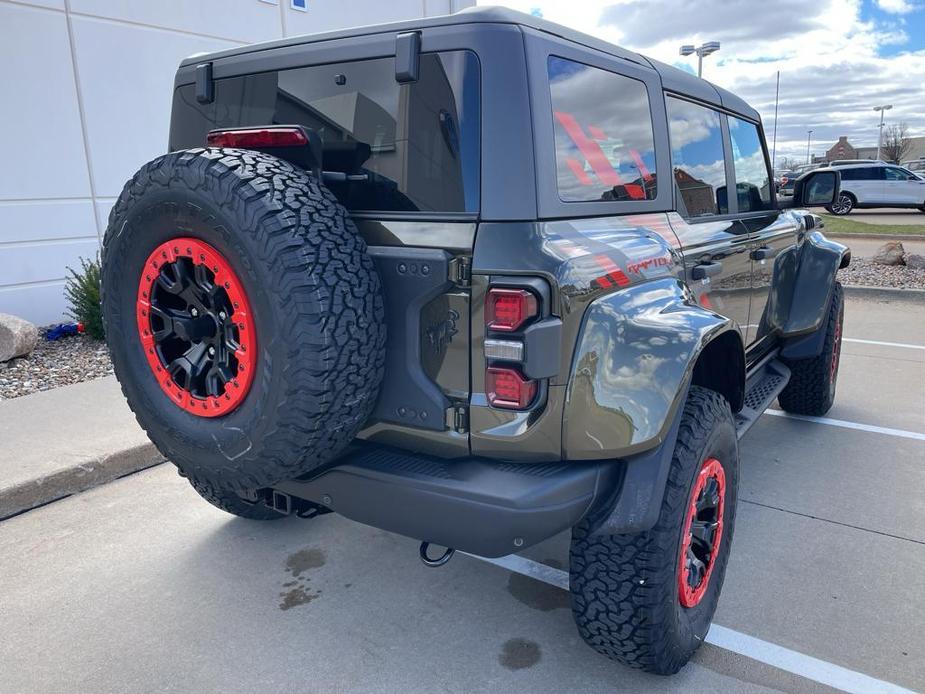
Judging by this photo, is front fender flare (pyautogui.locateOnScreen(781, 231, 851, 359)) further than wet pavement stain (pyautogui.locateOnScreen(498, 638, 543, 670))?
Yes

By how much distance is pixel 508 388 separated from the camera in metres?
1.99

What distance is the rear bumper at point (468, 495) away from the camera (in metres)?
1.96

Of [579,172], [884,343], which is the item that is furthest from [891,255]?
[579,172]

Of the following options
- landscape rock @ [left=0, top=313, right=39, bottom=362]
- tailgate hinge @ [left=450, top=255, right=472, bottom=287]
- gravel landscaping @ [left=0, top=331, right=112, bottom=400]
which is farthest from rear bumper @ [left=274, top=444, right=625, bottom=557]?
landscape rock @ [left=0, top=313, right=39, bottom=362]

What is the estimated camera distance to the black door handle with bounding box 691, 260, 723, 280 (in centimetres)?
271

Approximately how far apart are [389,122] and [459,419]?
935 millimetres

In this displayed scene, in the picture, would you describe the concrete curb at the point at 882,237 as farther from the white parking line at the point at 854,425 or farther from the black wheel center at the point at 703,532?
the black wheel center at the point at 703,532

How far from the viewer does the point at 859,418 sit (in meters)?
4.99

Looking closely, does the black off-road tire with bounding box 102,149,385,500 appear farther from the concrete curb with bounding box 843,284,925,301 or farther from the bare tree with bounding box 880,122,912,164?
the bare tree with bounding box 880,122,912,164

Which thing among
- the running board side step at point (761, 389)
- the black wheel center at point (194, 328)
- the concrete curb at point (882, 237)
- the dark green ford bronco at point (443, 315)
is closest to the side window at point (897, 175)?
the concrete curb at point (882, 237)

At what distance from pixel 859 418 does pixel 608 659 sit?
3.43 metres

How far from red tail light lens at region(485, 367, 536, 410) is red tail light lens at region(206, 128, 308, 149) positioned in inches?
36.8

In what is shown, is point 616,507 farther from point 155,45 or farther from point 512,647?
point 155,45

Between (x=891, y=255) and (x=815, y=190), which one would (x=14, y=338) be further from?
(x=891, y=255)
